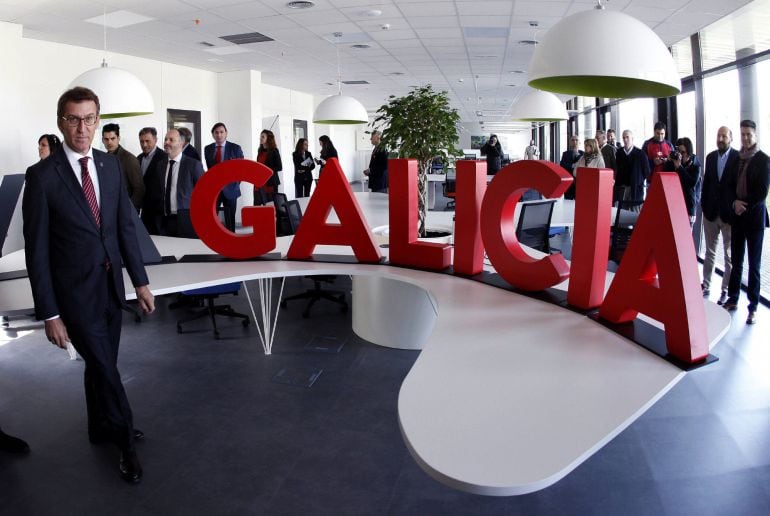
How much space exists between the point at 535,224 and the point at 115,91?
362cm

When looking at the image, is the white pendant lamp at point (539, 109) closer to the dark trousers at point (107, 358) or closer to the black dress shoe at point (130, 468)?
the dark trousers at point (107, 358)

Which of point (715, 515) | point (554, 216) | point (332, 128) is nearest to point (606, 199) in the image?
point (715, 515)

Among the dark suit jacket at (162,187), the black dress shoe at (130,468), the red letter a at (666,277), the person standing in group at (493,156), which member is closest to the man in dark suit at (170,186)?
the dark suit jacket at (162,187)

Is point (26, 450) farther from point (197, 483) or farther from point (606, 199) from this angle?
point (606, 199)

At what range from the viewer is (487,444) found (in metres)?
1.41

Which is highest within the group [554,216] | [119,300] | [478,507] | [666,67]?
[666,67]

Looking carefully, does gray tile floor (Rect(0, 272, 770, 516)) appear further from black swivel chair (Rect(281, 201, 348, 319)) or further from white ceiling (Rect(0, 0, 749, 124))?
white ceiling (Rect(0, 0, 749, 124))

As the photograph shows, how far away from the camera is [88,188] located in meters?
2.56

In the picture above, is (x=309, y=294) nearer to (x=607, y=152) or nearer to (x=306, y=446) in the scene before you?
(x=306, y=446)

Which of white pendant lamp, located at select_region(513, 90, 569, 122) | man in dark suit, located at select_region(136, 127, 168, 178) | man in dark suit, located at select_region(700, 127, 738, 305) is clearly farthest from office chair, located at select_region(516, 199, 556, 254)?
man in dark suit, located at select_region(136, 127, 168, 178)

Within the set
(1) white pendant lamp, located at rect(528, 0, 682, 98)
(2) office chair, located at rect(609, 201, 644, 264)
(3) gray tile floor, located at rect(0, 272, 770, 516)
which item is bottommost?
(3) gray tile floor, located at rect(0, 272, 770, 516)

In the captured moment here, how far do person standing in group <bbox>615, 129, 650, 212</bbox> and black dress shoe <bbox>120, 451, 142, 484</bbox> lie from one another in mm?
7176

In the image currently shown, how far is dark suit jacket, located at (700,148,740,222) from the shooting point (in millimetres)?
5340

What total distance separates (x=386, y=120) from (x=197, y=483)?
273cm
